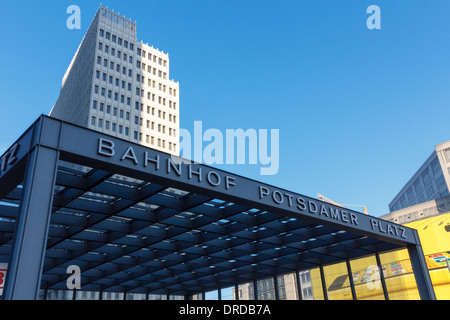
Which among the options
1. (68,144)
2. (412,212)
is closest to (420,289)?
(68,144)

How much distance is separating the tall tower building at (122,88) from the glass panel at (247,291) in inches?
2487

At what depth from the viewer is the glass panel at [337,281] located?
29.8 meters

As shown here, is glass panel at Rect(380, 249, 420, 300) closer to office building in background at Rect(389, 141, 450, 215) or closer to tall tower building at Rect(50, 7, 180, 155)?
office building in background at Rect(389, 141, 450, 215)

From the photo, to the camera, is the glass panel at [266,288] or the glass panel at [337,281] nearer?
the glass panel at [337,281]

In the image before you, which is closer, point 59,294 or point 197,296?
point 59,294

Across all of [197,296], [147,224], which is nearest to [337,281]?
[197,296]

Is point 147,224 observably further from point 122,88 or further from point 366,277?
point 122,88

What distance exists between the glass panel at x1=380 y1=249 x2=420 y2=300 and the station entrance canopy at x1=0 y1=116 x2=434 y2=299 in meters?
1.48

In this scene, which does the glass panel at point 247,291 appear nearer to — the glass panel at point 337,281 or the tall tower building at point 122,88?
the glass panel at point 337,281

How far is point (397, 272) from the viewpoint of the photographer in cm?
3077

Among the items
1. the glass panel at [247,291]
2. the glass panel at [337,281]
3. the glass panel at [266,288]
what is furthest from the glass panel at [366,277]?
the glass panel at [247,291]

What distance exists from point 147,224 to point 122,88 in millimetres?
84989
